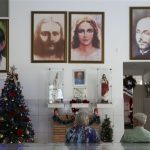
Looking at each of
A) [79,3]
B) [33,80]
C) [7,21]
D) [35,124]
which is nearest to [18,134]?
[35,124]

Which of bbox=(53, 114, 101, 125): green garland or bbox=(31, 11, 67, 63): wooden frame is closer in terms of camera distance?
bbox=(53, 114, 101, 125): green garland

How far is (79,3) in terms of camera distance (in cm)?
877

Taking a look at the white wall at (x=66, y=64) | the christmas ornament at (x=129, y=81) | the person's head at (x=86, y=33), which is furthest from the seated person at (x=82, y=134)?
the christmas ornament at (x=129, y=81)

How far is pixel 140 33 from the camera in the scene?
8.80 metres

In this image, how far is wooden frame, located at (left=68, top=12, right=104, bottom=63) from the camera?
8719 mm

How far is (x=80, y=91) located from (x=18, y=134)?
1.73m

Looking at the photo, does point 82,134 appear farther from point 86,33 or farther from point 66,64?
point 86,33

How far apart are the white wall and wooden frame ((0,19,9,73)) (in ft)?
0.30

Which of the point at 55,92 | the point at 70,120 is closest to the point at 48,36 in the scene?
the point at 55,92

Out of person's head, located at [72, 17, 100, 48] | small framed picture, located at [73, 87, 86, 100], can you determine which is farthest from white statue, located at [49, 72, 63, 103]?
person's head, located at [72, 17, 100, 48]

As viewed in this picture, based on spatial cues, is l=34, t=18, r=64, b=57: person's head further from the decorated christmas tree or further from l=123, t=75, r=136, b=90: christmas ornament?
l=123, t=75, r=136, b=90: christmas ornament

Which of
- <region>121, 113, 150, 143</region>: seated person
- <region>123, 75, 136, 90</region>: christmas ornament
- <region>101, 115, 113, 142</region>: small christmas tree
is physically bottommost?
<region>101, 115, 113, 142</region>: small christmas tree

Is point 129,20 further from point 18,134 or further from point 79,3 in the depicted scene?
point 18,134

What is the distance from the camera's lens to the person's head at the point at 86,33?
8773 mm
